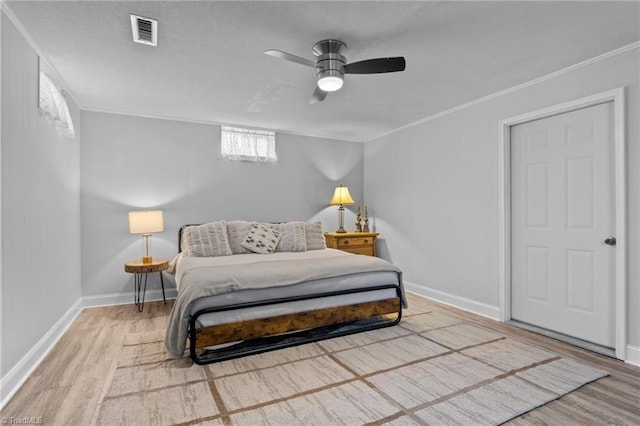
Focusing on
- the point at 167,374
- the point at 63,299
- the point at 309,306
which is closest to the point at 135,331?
the point at 63,299

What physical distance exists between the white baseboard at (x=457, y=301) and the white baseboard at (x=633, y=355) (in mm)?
1136

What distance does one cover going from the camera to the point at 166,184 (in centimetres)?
455

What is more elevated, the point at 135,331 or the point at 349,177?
the point at 349,177

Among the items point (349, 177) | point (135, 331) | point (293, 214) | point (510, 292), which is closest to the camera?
point (135, 331)

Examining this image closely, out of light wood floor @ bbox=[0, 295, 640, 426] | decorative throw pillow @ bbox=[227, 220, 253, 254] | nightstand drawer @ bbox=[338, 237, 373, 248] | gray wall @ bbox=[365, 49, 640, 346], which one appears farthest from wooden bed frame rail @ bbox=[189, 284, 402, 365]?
nightstand drawer @ bbox=[338, 237, 373, 248]

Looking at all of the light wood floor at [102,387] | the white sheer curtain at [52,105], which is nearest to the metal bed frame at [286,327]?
the light wood floor at [102,387]

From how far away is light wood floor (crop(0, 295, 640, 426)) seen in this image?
1922 mm

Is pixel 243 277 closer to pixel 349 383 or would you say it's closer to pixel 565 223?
pixel 349 383

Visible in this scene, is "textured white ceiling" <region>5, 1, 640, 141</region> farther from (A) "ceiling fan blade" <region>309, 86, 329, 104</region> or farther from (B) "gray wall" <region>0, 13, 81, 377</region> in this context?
(B) "gray wall" <region>0, 13, 81, 377</region>

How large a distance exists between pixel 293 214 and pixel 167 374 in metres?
3.23

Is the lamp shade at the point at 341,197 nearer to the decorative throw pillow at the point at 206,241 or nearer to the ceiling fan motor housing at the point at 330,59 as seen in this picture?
the decorative throw pillow at the point at 206,241

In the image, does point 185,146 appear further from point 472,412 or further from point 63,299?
point 472,412

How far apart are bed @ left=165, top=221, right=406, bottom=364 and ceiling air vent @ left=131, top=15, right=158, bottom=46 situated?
5.95 ft

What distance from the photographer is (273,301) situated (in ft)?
9.38
